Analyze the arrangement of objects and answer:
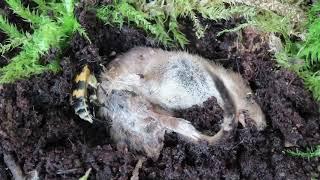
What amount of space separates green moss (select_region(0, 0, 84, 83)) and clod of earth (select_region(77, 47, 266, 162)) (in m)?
0.29

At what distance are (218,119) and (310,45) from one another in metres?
0.66

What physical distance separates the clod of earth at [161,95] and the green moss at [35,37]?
11.6 inches

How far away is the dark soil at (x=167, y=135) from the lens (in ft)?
6.67

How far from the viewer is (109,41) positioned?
7.79 ft

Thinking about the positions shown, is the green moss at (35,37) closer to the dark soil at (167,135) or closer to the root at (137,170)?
the dark soil at (167,135)

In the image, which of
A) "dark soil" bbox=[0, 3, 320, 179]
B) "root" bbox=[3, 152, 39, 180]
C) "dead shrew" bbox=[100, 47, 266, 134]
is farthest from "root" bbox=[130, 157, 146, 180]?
"root" bbox=[3, 152, 39, 180]

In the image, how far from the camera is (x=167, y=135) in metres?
2.17

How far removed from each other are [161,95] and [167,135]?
0.69 ft

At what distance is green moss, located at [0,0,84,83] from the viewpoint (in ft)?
7.02

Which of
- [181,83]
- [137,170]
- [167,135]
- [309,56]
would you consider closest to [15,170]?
[137,170]

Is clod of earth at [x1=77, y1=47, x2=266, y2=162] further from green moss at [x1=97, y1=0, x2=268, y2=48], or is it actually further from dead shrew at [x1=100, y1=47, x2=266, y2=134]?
green moss at [x1=97, y1=0, x2=268, y2=48]

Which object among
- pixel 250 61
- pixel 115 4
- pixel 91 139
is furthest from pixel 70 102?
pixel 250 61

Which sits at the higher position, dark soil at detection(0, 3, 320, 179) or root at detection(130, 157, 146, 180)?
dark soil at detection(0, 3, 320, 179)

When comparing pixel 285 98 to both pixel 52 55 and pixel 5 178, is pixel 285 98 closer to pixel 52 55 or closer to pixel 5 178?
pixel 52 55
